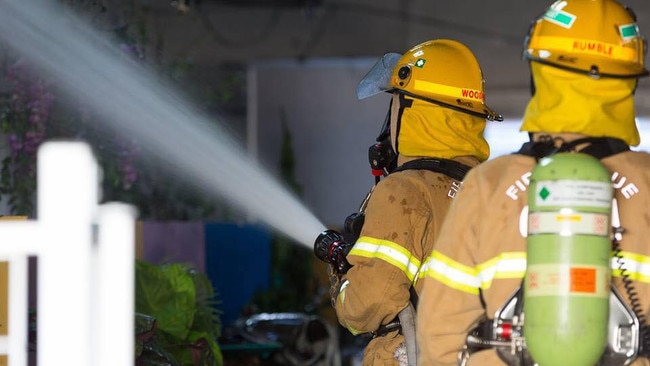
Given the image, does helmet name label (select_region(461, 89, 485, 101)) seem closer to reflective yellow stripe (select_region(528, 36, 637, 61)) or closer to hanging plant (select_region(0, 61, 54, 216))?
reflective yellow stripe (select_region(528, 36, 637, 61))

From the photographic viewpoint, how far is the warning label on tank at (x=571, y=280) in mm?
2732

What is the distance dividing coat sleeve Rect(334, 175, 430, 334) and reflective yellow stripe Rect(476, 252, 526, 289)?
2.81 feet

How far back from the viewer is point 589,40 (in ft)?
10.1

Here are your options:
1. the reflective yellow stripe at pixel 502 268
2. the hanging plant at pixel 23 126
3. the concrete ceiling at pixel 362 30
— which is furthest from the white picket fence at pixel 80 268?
the concrete ceiling at pixel 362 30

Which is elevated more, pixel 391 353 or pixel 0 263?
pixel 0 263

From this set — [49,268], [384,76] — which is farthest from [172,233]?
[49,268]

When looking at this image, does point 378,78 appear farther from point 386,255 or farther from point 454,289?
point 454,289

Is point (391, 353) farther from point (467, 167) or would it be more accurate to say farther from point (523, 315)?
point (523, 315)

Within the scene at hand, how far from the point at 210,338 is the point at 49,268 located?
369 centimetres

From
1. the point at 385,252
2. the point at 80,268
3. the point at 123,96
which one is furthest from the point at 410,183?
the point at 123,96

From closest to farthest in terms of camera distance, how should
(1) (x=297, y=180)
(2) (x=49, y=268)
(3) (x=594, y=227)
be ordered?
(2) (x=49, y=268)
(3) (x=594, y=227)
(1) (x=297, y=180)

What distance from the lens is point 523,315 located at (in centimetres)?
296

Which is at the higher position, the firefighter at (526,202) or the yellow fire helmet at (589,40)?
the yellow fire helmet at (589,40)

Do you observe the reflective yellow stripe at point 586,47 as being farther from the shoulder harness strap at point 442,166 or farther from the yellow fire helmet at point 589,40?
the shoulder harness strap at point 442,166
